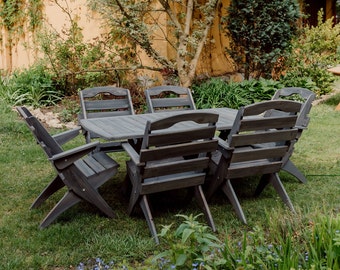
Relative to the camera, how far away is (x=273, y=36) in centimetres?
951

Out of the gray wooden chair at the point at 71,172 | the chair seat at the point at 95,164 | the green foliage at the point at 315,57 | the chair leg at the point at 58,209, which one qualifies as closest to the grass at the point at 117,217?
the chair leg at the point at 58,209

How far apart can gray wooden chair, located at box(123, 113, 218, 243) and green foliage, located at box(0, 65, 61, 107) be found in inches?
217

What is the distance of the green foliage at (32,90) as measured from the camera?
29.3ft

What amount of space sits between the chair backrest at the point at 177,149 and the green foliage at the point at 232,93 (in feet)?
15.4

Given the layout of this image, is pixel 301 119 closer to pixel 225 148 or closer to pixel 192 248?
pixel 225 148

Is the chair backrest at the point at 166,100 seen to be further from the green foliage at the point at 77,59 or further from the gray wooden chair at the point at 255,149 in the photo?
the green foliage at the point at 77,59

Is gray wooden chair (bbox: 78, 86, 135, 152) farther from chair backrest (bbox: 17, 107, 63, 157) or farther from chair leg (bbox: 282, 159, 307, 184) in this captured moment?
chair leg (bbox: 282, 159, 307, 184)

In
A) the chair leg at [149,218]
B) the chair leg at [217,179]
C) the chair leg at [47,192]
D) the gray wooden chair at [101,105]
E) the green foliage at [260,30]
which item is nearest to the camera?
the chair leg at [149,218]

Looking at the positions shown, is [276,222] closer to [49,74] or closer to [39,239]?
[39,239]

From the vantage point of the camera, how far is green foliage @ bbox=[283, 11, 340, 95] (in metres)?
10.3

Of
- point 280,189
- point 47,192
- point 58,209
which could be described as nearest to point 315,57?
point 280,189

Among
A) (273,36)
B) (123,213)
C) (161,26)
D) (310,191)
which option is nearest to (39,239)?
(123,213)

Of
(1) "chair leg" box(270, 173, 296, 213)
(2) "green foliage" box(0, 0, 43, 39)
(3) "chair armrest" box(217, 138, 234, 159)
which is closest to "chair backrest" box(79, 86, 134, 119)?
(3) "chair armrest" box(217, 138, 234, 159)

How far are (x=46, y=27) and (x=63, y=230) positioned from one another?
24.7 ft
